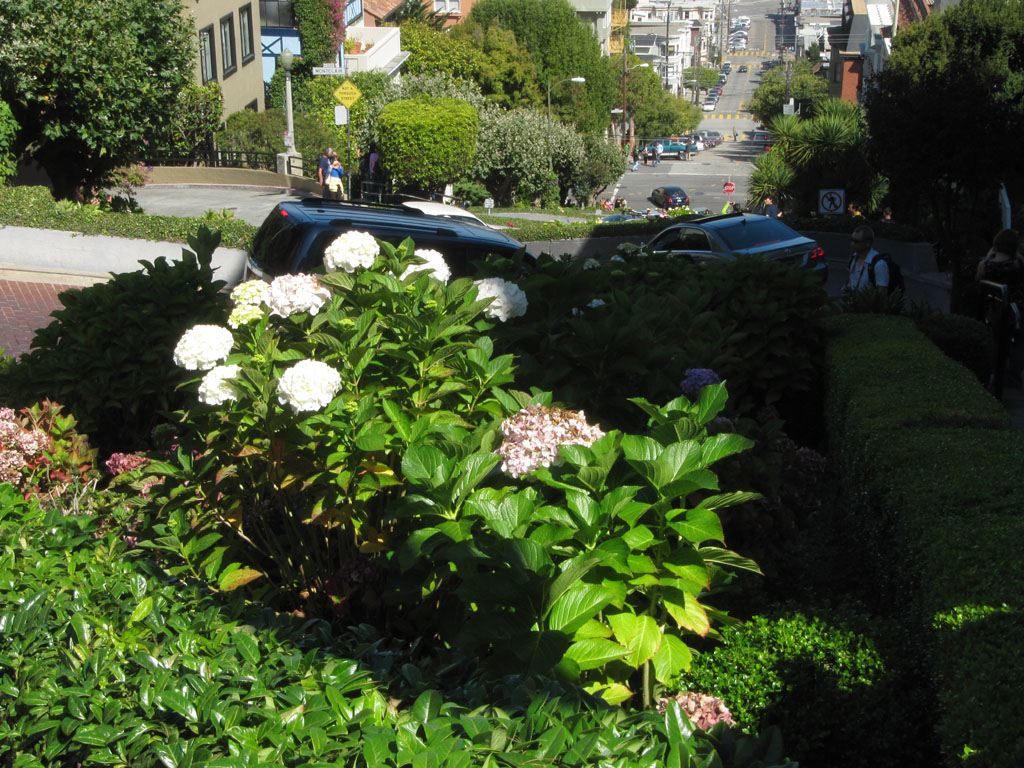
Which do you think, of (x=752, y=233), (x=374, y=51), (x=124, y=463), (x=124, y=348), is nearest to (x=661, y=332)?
(x=124, y=463)

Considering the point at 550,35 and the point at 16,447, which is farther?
the point at 550,35

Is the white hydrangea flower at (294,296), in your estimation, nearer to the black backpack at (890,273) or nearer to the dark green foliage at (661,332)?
the dark green foliage at (661,332)

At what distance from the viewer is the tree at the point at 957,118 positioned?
1599cm

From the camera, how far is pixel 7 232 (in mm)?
15445

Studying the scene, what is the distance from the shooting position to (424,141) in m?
37.0

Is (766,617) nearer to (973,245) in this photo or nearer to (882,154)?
(882,154)

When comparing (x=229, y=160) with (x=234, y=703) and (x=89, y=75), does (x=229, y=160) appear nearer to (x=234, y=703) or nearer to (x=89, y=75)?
(x=89, y=75)

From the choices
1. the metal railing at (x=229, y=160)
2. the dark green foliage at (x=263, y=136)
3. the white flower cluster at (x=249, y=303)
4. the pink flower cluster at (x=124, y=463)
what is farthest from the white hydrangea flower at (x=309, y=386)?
the dark green foliage at (x=263, y=136)

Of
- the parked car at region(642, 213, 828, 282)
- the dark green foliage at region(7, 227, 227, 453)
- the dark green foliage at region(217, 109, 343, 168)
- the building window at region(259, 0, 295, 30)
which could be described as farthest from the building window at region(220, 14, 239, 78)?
the dark green foliage at region(7, 227, 227, 453)

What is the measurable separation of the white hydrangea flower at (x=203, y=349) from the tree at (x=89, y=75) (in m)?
18.0

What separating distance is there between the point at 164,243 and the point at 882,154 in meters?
11.5

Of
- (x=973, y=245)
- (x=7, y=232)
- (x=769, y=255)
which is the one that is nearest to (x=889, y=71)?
(x=973, y=245)

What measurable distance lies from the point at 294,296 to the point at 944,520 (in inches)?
101

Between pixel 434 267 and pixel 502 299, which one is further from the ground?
pixel 434 267
